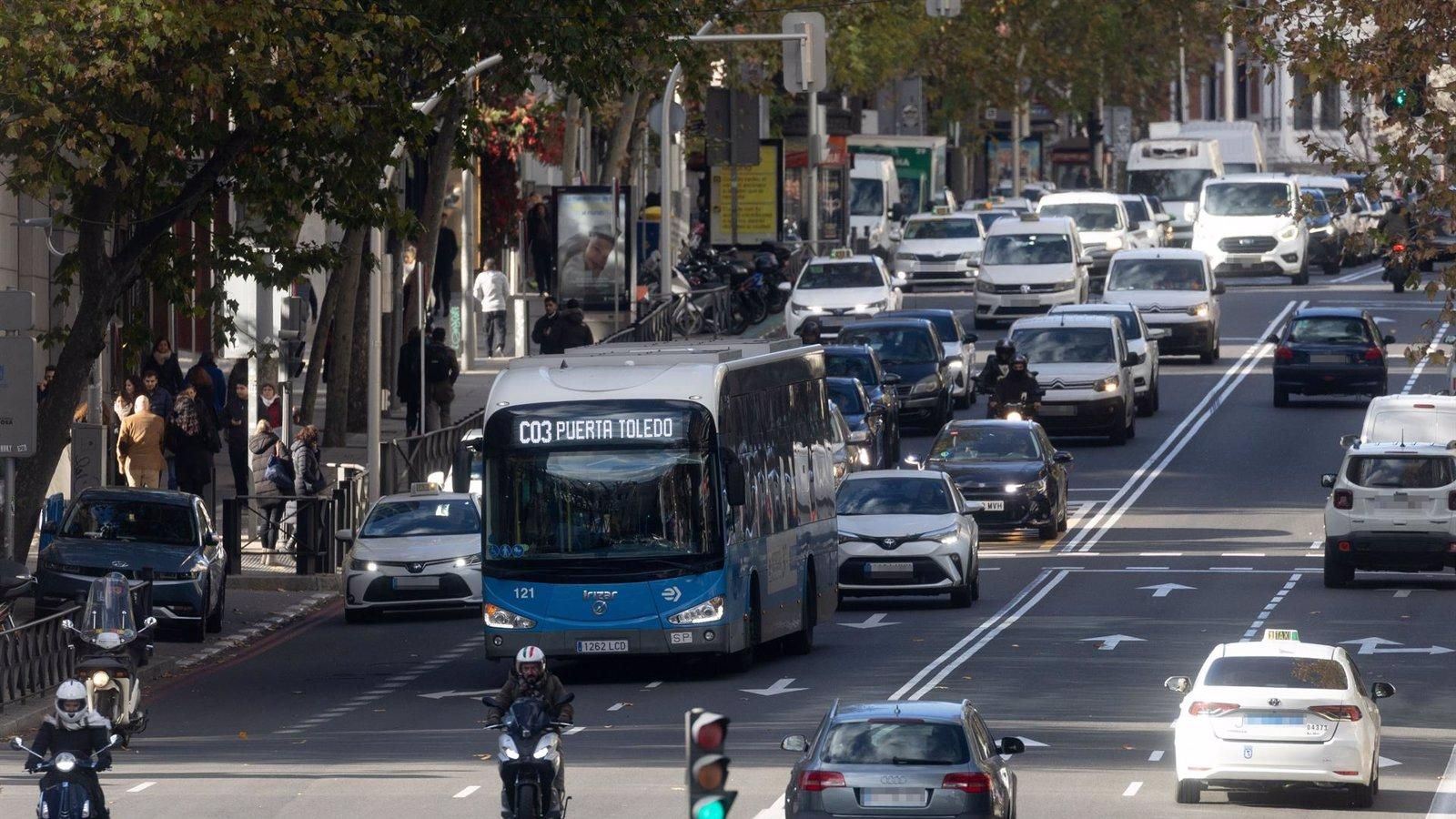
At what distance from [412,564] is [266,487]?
4275 millimetres

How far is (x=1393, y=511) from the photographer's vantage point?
31.4m

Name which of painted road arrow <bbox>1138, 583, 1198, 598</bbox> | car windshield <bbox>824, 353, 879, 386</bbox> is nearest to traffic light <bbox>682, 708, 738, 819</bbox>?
painted road arrow <bbox>1138, 583, 1198, 598</bbox>

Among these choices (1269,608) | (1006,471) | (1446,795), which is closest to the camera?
(1446,795)

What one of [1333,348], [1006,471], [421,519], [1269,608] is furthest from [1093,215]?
[421,519]

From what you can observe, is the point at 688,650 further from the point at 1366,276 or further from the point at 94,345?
the point at 1366,276

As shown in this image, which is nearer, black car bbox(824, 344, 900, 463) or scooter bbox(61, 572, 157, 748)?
scooter bbox(61, 572, 157, 748)

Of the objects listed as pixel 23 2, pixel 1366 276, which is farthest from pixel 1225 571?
pixel 1366 276

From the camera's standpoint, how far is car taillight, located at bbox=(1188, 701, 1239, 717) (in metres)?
18.2

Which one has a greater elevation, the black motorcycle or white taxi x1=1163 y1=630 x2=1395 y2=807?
the black motorcycle

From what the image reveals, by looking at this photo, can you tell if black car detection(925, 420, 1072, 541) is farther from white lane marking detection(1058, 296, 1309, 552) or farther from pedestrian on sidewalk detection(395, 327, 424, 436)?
pedestrian on sidewalk detection(395, 327, 424, 436)

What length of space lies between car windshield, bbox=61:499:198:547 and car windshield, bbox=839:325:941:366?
61.6ft

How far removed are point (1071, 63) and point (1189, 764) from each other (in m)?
85.3

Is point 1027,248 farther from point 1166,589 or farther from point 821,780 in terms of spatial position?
point 821,780

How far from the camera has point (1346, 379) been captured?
1900 inches
